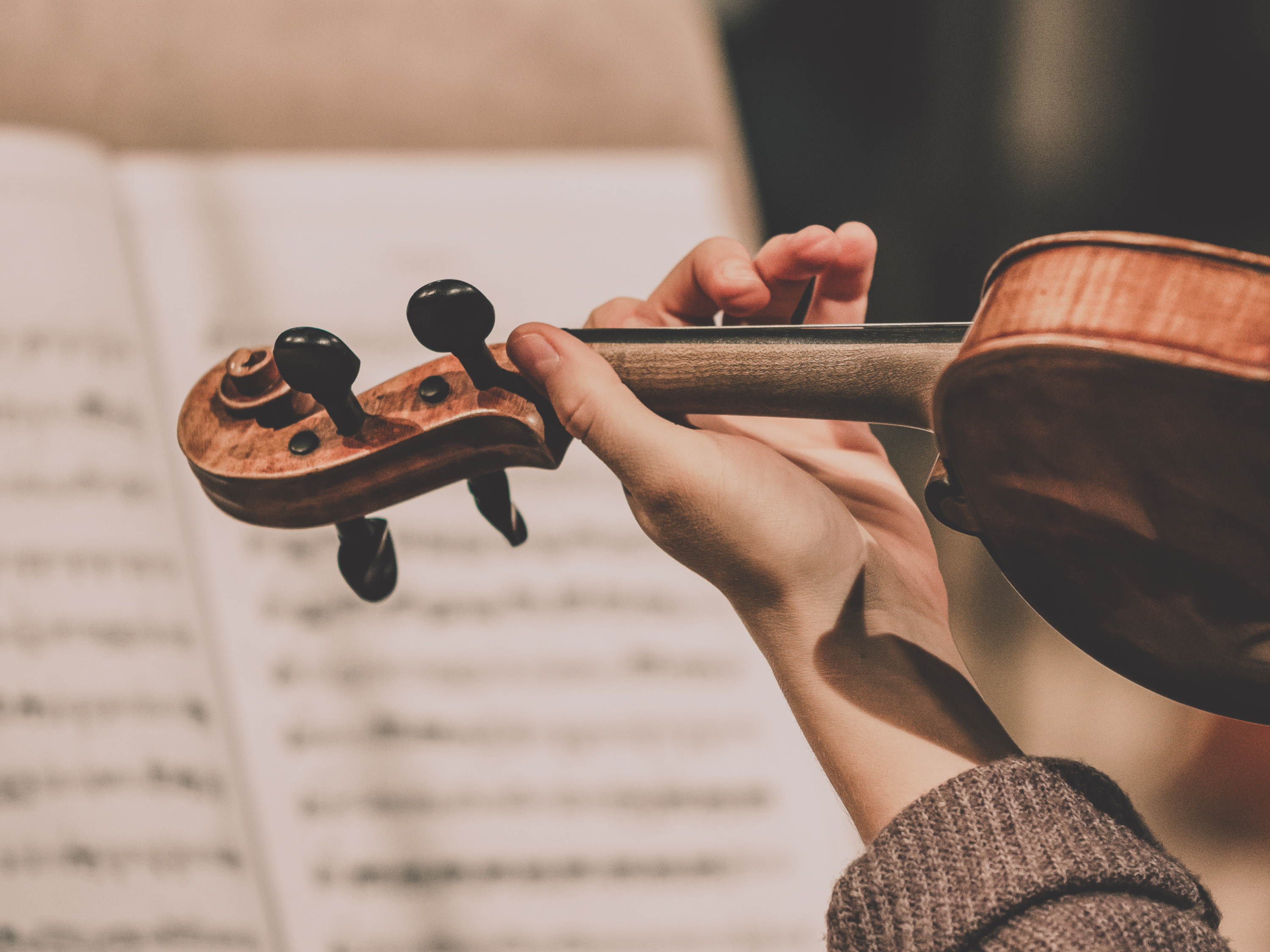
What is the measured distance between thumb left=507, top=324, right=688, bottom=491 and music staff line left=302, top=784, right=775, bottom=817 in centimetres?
43

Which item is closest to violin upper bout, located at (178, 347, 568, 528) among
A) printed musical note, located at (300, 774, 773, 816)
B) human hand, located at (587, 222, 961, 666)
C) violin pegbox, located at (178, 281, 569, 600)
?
violin pegbox, located at (178, 281, 569, 600)

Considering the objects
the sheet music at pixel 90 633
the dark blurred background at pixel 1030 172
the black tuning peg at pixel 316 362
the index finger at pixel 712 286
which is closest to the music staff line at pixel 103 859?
the sheet music at pixel 90 633

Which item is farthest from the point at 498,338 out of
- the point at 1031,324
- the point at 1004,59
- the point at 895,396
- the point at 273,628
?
the point at 1004,59

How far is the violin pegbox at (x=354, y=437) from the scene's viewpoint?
46 centimetres

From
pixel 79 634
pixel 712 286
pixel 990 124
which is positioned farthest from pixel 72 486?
pixel 990 124

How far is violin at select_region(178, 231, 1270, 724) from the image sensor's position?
0.32 meters

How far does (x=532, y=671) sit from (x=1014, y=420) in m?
0.56

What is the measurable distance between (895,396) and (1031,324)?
127mm

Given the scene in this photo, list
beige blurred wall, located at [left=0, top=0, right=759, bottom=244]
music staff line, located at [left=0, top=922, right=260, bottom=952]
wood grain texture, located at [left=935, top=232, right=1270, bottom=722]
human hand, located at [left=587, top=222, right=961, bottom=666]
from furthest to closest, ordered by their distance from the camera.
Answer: beige blurred wall, located at [left=0, top=0, right=759, bottom=244]
music staff line, located at [left=0, top=922, right=260, bottom=952]
human hand, located at [left=587, top=222, right=961, bottom=666]
wood grain texture, located at [left=935, top=232, right=1270, bottom=722]

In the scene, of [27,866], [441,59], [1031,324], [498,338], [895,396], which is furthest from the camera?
[441,59]

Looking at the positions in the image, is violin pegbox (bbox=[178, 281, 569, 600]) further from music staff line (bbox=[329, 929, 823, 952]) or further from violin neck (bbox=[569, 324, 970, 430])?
music staff line (bbox=[329, 929, 823, 952])

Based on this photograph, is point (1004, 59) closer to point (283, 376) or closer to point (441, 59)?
point (441, 59)

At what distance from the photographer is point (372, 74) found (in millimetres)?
934

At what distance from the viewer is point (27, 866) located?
65 centimetres
